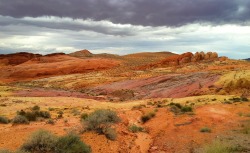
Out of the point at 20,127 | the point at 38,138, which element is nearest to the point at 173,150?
the point at 38,138

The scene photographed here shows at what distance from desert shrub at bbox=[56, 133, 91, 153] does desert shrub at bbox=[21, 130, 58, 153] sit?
0.23 meters

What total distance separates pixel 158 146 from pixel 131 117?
7245mm

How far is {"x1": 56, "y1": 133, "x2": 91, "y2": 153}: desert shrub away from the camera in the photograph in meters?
12.6

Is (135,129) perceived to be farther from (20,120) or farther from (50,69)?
(50,69)

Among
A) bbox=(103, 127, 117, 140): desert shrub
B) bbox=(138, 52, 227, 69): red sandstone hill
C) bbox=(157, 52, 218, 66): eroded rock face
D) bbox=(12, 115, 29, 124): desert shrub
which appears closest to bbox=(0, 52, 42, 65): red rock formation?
bbox=(138, 52, 227, 69): red sandstone hill

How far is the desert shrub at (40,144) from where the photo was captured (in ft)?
40.9

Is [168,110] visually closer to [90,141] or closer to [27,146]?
[90,141]

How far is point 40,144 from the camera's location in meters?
12.6

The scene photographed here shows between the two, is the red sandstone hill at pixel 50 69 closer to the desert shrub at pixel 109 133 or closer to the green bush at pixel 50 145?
the desert shrub at pixel 109 133

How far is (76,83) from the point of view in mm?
81375

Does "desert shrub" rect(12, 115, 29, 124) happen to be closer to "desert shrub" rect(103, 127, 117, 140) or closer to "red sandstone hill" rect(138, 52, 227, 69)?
"desert shrub" rect(103, 127, 117, 140)

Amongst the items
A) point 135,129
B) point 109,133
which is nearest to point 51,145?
point 109,133

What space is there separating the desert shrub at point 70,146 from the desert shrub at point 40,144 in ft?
0.74

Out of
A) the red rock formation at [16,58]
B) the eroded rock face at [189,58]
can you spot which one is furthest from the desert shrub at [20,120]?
the red rock formation at [16,58]
